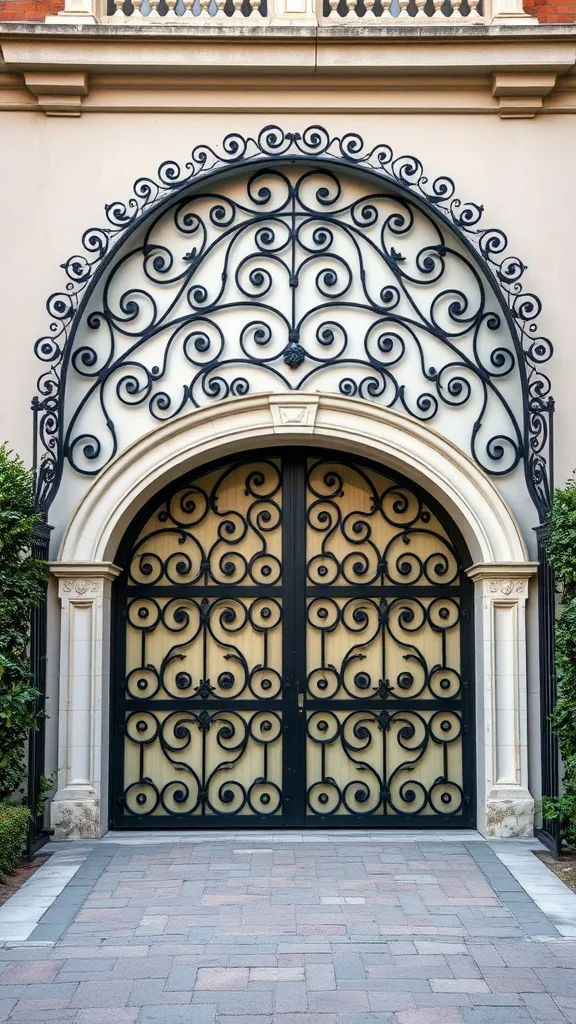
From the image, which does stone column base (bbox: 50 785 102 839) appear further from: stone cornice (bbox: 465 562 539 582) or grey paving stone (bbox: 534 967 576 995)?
grey paving stone (bbox: 534 967 576 995)

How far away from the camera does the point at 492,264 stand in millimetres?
9195

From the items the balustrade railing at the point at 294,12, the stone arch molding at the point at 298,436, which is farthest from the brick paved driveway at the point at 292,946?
the balustrade railing at the point at 294,12

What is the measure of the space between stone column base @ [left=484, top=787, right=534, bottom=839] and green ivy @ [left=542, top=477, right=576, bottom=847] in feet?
1.73

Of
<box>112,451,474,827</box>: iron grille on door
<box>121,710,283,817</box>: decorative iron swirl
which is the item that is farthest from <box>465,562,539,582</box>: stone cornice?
<box>121,710,283,817</box>: decorative iron swirl

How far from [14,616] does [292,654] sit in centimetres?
235

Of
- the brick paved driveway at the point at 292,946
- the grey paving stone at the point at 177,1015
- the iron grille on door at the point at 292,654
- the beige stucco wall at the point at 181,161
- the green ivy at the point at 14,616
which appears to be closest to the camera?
the grey paving stone at the point at 177,1015

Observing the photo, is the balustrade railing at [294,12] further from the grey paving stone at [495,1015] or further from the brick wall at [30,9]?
the grey paving stone at [495,1015]

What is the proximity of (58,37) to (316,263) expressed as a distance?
8.45ft

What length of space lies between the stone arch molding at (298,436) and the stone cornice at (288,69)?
2.44 metres

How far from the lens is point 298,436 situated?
909 centimetres

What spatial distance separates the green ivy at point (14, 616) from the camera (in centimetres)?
783

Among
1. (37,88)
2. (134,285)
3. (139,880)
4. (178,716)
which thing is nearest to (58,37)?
(37,88)

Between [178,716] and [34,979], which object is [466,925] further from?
[178,716]

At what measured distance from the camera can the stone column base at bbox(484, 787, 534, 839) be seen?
346 inches
